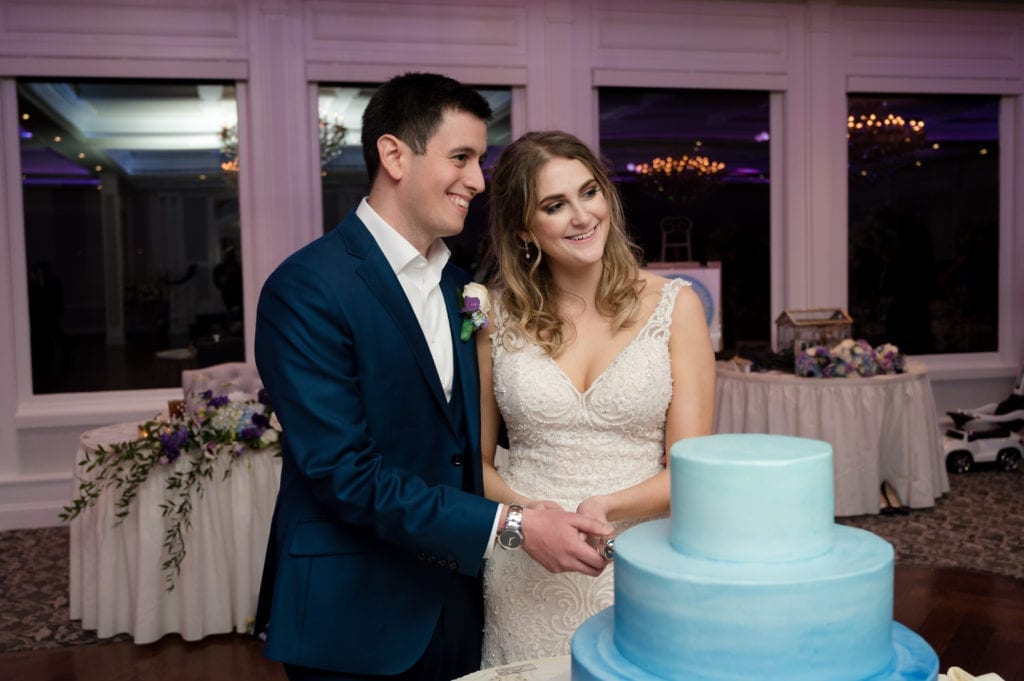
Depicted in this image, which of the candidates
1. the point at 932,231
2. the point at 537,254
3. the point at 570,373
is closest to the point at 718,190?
the point at 932,231

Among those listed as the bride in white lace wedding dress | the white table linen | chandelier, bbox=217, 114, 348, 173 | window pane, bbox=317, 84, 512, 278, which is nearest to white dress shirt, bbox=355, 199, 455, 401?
the bride in white lace wedding dress

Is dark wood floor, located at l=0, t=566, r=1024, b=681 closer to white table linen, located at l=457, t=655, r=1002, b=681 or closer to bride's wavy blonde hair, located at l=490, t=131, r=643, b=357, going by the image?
bride's wavy blonde hair, located at l=490, t=131, r=643, b=357

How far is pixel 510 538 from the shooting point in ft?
5.58

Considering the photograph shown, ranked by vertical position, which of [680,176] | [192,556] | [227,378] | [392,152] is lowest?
[192,556]

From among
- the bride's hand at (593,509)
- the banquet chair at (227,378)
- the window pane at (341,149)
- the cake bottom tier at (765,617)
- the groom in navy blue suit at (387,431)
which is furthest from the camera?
the window pane at (341,149)

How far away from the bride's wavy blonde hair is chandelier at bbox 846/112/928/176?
607 cm

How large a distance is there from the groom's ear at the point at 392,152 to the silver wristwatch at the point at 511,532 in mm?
693

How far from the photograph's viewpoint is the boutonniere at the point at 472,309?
2.02 metres

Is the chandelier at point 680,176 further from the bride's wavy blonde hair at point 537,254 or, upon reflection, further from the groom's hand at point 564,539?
the groom's hand at point 564,539

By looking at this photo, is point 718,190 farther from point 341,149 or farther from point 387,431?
point 387,431

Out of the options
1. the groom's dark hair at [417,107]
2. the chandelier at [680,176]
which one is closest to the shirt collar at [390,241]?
the groom's dark hair at [417,107]

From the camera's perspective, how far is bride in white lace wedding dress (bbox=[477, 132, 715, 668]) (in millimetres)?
2109

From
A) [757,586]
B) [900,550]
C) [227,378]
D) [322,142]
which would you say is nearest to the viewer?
[757,586]

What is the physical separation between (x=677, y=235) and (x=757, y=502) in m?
6.75
